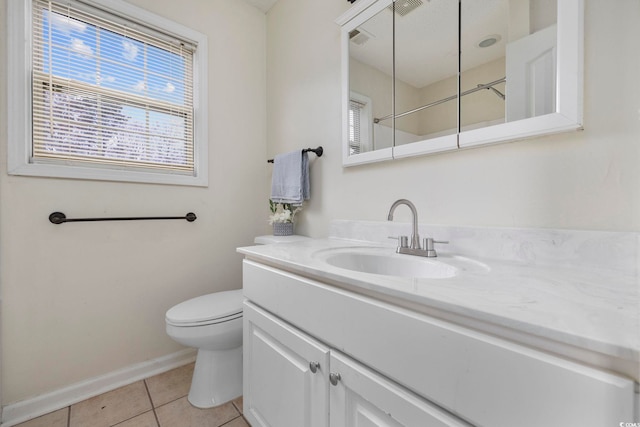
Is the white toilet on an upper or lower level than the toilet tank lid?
lower

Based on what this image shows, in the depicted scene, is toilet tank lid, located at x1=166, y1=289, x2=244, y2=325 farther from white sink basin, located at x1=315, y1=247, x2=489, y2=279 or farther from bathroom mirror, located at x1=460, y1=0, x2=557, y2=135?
bathroom mirror, located at x1=460, y1=0, x2=557, y2=135

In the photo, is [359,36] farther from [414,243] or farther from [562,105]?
[414,243]

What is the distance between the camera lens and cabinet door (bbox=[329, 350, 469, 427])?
0.51 m

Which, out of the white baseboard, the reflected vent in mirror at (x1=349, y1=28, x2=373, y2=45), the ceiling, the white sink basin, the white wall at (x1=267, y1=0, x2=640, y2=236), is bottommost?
the white baseboard

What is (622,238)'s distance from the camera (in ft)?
2.19

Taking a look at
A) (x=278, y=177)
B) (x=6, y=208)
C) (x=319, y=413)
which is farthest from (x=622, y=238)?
(x=6, y=208)

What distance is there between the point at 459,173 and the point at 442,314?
670 millimetres

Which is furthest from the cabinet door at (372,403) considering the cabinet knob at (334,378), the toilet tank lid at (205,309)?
the toilet tank lid at (205,309)

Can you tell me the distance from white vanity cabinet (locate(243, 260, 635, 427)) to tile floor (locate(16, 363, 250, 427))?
0.32 meters

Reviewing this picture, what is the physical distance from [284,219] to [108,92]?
A: 119 centimetres

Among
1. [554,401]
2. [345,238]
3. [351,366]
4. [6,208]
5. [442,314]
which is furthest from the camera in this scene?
[345,238]

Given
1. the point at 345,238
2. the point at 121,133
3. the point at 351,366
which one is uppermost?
the point at 121,133

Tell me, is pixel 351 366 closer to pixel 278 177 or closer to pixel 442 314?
pixel 442 314

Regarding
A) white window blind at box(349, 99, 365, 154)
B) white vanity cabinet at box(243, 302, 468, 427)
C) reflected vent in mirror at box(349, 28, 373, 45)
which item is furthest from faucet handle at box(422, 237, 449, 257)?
reflected vent in mirror at box(349, 28, 373, 45)
